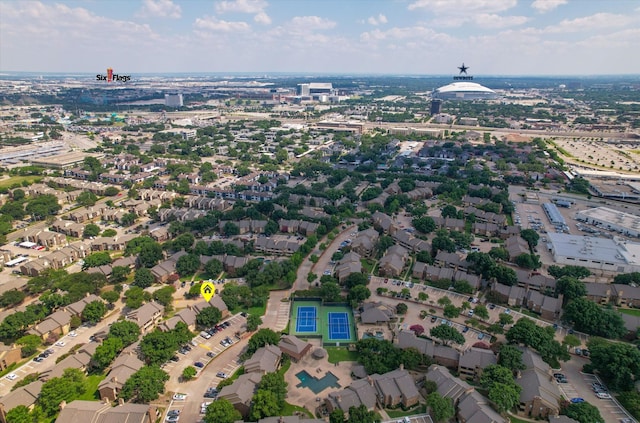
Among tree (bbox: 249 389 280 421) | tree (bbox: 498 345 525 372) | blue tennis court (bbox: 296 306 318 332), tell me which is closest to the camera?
tree (bbox: 249 389 280 421)

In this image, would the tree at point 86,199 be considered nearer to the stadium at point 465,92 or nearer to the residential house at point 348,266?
the residential house at point 348,266

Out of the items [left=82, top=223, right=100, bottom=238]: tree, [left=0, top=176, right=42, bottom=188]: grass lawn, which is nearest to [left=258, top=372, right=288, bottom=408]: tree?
[left=82, top=223, right=100, bottom=238]: tree

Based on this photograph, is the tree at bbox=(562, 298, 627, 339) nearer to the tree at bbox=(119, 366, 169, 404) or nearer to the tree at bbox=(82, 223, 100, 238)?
the tree at bbox=(119, 366, 169, 404)

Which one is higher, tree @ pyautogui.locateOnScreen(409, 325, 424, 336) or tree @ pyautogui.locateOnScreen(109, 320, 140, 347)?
tree @ pyautogui.locateOnScreen(109, 320, 140, 347)

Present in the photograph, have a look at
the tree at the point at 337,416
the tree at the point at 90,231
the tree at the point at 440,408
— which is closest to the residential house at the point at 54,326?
the tree at the point at 90,231

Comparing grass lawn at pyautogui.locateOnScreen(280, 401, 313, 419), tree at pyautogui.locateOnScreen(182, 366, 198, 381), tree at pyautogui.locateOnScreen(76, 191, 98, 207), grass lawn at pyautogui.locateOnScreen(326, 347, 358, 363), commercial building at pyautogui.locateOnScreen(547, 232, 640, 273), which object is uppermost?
tree at pyautogui.locateOnScreen(76, 191, 98, 207)

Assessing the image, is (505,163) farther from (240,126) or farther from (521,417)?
(240,126)
